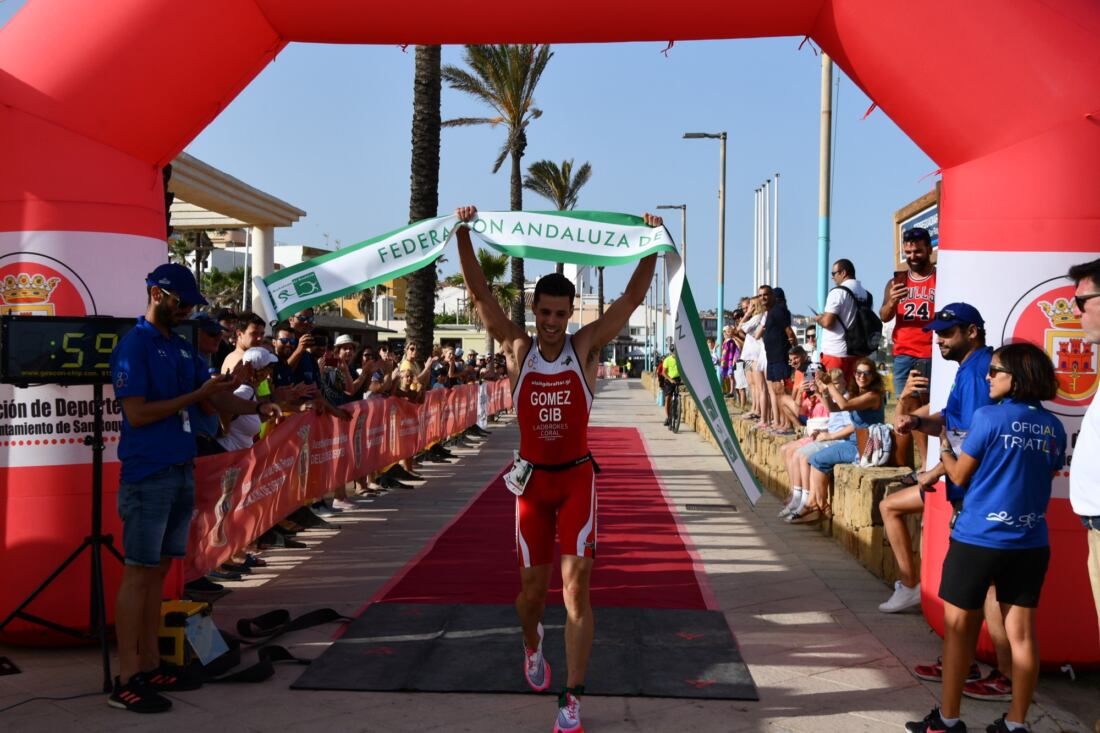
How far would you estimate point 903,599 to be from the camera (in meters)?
7.08

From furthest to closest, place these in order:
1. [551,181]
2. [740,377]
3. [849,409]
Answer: [551,181], [740,377], [849,409]

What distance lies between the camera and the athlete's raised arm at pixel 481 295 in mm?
5281

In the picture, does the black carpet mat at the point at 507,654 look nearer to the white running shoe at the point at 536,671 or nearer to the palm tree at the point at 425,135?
the white running shoe at the point at 536,671

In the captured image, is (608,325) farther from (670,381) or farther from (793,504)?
(670,381)

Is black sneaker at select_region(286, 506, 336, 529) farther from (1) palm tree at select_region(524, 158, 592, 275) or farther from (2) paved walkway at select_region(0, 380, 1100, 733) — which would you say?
(1) palm tree at select_region(524, 158, 592, 275)

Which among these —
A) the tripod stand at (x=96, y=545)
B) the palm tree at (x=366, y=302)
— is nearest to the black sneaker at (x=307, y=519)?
the tripod stand at (x=96, y=545)

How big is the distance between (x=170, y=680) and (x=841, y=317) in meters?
7.18

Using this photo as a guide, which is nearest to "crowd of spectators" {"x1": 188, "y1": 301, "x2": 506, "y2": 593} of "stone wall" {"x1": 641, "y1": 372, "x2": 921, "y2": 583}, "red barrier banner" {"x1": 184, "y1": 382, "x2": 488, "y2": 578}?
"red barrier banner" {"x1": 184, "y1": 382, "x2": 488, "y2": 578}

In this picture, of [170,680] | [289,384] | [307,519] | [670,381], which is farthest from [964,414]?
[670,381]

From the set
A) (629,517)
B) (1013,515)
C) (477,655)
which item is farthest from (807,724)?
(629,517)

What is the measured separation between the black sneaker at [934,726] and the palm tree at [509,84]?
26.9 metres

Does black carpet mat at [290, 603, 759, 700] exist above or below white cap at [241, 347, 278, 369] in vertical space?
below

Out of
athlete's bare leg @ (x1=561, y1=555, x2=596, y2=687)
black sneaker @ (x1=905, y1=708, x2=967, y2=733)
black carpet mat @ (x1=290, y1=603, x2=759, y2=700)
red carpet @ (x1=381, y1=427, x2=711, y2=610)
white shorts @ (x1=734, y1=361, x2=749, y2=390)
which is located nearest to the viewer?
black sneaker @ (x1=905, y1=708, x2=967, y2=733)

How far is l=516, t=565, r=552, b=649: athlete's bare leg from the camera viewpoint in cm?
519
